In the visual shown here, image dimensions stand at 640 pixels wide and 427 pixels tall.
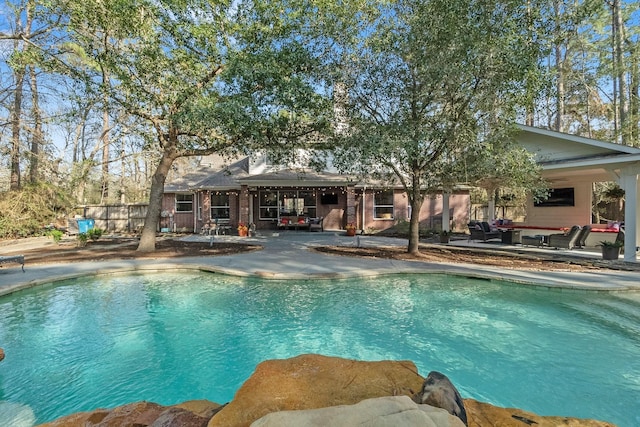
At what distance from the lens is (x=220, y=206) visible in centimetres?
1983

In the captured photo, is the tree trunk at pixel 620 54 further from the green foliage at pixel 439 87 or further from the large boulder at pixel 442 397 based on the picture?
the large boulder at pixel 442 397

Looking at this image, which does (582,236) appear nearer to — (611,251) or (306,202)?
(611,251)

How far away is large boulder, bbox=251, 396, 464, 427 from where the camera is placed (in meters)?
1.86

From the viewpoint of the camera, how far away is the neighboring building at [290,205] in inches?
756

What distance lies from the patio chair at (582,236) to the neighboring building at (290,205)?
23.4 ft

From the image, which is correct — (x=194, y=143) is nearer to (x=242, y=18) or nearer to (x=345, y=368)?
(x=242, y=18)

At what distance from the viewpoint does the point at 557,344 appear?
5.05 meters

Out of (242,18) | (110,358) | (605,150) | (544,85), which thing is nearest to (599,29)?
(605,150)

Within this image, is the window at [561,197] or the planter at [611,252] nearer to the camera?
the planter at [611,252]

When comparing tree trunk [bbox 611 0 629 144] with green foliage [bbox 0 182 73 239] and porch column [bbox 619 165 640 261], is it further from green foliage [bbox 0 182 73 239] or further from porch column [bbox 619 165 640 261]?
green foliage [bbox 0 182 73 239]

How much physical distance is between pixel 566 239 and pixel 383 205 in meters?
9.50

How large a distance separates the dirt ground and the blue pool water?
8.47 ft

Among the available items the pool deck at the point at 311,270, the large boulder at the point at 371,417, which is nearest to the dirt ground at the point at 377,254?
the pool deck at the point at 311,270

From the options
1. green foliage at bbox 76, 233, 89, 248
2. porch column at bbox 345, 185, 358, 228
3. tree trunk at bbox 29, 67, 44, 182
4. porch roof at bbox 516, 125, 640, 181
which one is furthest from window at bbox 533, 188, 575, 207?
tree trunk at bbox 29, 67, 44, 182
